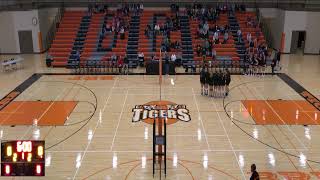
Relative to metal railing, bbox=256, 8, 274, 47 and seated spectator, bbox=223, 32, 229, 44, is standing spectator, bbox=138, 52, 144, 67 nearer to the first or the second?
seated spectator, bbox=223, 32, 229, 44

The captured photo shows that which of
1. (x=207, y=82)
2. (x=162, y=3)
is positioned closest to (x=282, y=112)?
(x=207, y=82)

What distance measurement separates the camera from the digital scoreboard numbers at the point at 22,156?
1005cm

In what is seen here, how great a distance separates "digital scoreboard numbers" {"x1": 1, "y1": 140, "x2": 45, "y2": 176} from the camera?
33.0 feet

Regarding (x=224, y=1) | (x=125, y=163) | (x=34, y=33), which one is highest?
(x=224, y=1)

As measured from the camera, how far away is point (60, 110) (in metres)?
20.0

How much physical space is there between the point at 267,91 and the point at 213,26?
12.8 metres

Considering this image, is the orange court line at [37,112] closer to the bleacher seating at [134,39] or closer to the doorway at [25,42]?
the bleacher seating at [134,39]

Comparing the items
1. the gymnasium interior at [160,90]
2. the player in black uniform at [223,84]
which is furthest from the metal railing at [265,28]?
the player in black uniform at [223,84]

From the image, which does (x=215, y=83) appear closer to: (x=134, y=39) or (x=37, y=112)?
(x=37, y=112)

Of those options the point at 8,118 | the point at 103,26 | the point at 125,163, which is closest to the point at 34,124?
the point at 8,118

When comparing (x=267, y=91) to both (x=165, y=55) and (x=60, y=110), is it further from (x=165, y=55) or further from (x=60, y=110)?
(x=60, y=110)

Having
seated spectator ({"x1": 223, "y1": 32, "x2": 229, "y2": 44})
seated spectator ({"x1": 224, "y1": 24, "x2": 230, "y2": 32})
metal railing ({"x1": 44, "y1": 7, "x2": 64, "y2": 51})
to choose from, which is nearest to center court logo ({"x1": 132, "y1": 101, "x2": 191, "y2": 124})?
seated spectator ({"x1": 223, "y1": 32, "x2": 229, "y2": 44})

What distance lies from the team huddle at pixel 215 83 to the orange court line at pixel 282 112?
4.84ft

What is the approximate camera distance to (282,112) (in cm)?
1975
